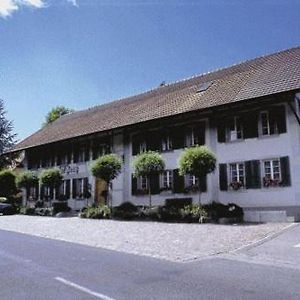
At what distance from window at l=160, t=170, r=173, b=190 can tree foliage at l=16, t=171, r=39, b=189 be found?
12131mm

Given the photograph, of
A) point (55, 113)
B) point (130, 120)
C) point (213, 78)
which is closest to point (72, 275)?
point (130, 120)

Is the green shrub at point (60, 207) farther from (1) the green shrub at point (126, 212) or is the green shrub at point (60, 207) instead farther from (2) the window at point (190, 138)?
(2) the window at point (190, 138)

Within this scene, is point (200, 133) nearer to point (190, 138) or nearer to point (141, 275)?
point (190, 138)

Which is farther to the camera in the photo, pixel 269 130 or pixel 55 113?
pixel 55 113

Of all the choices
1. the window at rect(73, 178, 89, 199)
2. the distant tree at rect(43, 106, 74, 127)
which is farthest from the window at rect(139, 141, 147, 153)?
the distant tree at rect(43, 106, 74, 127)

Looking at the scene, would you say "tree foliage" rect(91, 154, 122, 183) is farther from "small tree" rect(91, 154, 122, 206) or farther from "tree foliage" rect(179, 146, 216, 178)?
"tree foliage" rect(179, 146, 216, 178)

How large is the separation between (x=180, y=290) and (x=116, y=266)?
2648 mm

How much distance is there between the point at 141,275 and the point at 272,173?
14121 mm

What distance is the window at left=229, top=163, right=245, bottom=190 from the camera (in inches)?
858

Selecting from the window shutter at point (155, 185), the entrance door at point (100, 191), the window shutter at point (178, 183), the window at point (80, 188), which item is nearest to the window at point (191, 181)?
the window shutter at point (178, 183)

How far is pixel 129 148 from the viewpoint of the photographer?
90.7 feet

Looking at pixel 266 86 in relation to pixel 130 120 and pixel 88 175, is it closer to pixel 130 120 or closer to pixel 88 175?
pixel 130 120

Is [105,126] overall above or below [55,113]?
below

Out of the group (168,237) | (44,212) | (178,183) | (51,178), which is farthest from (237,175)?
(44,212)
